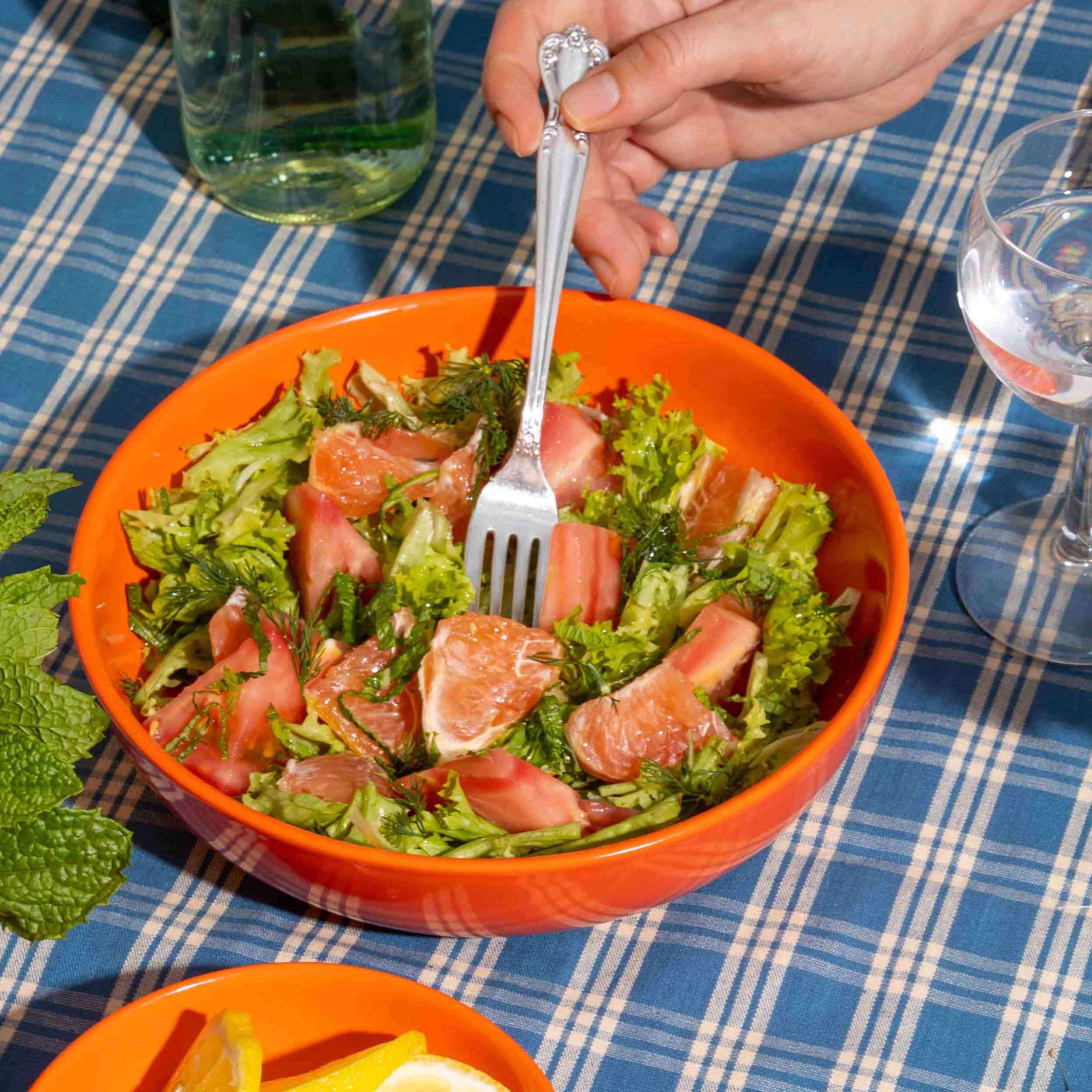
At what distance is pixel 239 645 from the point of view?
135cm

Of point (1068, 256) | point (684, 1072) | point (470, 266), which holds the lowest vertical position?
point (684, 1072)

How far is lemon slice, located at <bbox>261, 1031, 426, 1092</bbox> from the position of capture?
3.25 ft

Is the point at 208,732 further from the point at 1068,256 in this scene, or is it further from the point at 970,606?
the point at 1068,256

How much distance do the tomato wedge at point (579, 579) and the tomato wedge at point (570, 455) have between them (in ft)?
0.33

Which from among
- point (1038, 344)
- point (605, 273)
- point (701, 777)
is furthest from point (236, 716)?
point (1038, 344)

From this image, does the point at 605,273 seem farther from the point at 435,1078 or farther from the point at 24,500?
the point at 435,1078

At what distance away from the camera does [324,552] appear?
143 centimetres

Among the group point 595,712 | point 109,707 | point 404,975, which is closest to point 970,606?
point 595,712

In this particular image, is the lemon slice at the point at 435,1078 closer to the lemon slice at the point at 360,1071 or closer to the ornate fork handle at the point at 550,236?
the lemon slice at the point at 360,1071

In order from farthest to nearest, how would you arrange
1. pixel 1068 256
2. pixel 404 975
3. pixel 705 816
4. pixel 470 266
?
1. pixel 470 266
2. pixel 1068 256
3. pixel 404 975
4. pixel 705 816

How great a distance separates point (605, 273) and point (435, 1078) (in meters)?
0.95

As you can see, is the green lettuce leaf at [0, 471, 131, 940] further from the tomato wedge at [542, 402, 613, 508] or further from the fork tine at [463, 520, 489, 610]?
the tomato wedge at [542, 402, 613, 508]

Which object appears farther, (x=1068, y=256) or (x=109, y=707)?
(x=1068, y=256)

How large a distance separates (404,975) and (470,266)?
3.27ft
